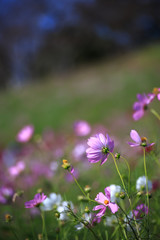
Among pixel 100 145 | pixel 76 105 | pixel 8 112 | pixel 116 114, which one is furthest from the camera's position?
pixel 8 112

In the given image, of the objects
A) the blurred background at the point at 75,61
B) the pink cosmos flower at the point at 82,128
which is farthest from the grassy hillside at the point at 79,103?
the pink cosmos flower at the point at 82,128

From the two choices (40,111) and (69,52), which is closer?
(40,111)

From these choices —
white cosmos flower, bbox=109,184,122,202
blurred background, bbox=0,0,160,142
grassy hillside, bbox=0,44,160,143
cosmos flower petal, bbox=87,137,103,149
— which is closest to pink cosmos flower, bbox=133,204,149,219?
white cosmos flower, bbox=109,184,122,202

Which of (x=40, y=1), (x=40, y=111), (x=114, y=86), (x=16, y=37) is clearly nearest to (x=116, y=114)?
(x=114, y=86)

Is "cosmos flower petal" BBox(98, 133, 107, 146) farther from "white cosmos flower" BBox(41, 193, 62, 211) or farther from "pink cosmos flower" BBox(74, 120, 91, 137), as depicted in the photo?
"pink cosmos flower" BBox(74, 120, 91, 137)

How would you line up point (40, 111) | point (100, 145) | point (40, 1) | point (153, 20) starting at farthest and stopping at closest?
point (40, 1) < point (153, 20) < point (40, 111) < point (100, 145)

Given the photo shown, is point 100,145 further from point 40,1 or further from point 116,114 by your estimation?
point 40,1
